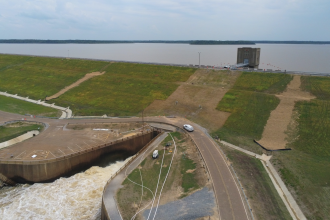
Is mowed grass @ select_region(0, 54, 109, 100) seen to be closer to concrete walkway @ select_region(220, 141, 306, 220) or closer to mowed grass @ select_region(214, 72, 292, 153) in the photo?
mowed grass @ select_region(214, 72, 292, 153)

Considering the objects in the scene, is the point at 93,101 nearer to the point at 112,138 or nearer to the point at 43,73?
the point at 112,138

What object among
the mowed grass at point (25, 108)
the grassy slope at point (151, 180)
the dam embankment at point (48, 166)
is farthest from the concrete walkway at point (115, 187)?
the mowed grass at point (25, 108)

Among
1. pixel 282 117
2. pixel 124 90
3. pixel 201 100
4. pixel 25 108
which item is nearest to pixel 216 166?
pixel 282 117

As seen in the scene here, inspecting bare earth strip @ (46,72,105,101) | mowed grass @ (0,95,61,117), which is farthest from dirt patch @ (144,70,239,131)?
bare earth strip @ (46,72,105,101)

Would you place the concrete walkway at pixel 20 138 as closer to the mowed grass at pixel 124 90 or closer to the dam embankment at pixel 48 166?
the dam embankment at pixel 48 166

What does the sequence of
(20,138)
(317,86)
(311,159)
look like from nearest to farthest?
1. (311,159)
2. (20,138)
3. (317,86)

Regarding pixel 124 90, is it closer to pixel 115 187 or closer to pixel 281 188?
pixel 115 187

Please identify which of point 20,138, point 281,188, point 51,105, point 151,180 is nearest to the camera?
point 151,180
